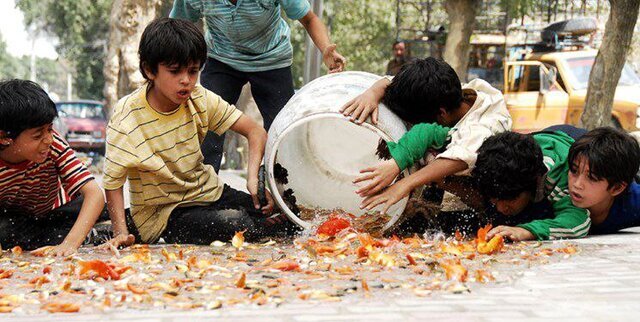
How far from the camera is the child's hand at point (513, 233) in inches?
179

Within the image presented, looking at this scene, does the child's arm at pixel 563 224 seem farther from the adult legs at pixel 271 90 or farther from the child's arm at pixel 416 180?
the adult legs at pixel 271 90

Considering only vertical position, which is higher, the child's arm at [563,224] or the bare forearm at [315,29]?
the bare forearm at [315,29]

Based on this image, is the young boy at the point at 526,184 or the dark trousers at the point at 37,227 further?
the dark trousers at the point at 37,227

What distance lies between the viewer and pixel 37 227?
5.05 metres

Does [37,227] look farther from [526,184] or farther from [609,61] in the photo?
[609,61]

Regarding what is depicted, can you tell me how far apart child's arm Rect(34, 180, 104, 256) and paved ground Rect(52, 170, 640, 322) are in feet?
5.04

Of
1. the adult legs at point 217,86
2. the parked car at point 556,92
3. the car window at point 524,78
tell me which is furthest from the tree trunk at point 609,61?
the adult legs at point 217,86

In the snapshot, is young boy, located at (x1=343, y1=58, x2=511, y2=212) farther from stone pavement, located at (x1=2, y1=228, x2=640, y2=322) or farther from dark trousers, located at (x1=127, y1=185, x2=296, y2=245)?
stone pavement, located at (x1=2, y1=228, x2=640, y2=322)

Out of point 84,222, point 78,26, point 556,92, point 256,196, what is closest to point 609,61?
point 556,92

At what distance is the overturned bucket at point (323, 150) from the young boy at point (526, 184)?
1.83 ft

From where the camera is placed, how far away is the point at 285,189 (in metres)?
5.60

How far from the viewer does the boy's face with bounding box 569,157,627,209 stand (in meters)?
4.62

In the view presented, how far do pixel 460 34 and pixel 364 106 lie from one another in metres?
14.6

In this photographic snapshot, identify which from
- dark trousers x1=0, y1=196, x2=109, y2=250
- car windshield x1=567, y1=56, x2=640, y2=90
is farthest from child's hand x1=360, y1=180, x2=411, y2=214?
car windshield x1=567, y1=56, x2=640, y2=90
